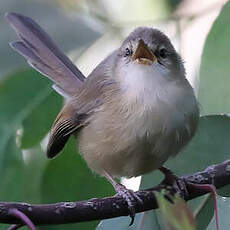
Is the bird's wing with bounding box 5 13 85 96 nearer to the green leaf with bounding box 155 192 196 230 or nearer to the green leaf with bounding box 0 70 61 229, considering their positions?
the green leaf with bounding box 0 70 61 229

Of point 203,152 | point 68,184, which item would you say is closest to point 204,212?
point 203,152

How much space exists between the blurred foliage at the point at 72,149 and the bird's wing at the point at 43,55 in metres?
0.10

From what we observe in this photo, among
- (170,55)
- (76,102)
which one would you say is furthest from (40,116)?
(170,55)

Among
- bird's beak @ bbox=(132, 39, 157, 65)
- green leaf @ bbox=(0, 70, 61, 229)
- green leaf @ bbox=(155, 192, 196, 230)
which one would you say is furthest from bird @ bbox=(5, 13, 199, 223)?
green leaf @ bbox=(155, 192, 196, 230)

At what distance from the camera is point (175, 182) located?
7.09 ft

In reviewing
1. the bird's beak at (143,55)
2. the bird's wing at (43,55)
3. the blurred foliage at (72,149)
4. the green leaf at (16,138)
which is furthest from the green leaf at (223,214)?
the bird's wing at (43,55)

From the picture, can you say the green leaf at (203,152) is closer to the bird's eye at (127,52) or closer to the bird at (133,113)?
A: the bird at (133,113)

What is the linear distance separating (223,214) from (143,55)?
62 cm

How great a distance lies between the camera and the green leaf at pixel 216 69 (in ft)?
8.26

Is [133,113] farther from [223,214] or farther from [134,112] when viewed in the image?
[223,214]

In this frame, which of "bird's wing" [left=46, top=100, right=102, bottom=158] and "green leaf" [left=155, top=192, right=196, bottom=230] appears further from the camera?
"bird's wing" [left=46, top=100, right=102, bottom=158]

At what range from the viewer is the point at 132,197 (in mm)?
1958

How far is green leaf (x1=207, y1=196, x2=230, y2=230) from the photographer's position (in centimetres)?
213

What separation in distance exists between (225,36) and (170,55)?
0.26 meters
